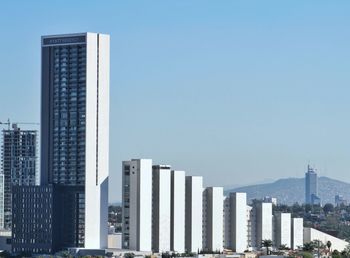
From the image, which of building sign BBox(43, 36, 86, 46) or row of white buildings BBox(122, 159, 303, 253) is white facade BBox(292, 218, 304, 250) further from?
building sign BBox(43, 36, 86, 46)

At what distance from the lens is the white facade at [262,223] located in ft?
310

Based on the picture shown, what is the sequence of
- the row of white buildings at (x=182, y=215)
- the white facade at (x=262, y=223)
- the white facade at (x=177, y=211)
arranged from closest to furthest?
the row of white buildings at (x=182, y=215) → the white facade at (x=177, y=211) → the white facade at (x=262, y=223)

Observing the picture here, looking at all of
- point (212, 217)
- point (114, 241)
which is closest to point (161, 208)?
point (212, 217)

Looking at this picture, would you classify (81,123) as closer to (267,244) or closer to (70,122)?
(70,122)

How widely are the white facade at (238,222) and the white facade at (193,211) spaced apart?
183 inches

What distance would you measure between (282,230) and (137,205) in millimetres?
17584

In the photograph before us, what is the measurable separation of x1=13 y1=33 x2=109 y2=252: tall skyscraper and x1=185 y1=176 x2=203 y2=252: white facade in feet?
16.6

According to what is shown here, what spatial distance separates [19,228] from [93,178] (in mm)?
7267

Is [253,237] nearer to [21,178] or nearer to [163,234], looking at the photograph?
[163,234]

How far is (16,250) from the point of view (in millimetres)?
88000

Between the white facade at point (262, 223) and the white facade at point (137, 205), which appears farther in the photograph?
the white facade at point (262, 223)

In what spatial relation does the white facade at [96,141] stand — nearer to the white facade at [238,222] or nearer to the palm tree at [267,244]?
the white facade at [238,222]

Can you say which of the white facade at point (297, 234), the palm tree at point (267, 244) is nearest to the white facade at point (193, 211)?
the palm tree at point (267, 244)

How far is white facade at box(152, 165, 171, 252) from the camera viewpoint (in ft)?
273
